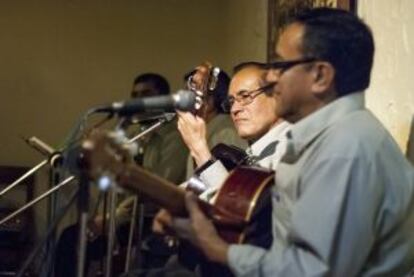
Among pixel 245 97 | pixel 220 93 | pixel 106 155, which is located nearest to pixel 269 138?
pixel 245 97

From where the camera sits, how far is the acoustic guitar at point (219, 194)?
1438 mm

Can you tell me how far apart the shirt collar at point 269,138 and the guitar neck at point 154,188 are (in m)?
0.81

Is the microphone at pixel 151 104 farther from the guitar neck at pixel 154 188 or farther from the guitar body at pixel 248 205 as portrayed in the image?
the guitar body at pixel 248 205

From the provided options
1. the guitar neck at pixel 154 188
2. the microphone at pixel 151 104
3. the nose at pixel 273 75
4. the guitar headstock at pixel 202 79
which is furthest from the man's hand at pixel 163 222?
the guitar headstock at pixel 202 79

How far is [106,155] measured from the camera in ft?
4.72

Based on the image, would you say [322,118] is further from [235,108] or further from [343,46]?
[235,108]

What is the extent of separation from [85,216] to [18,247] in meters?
2.96

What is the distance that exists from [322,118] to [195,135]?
1.02 metres

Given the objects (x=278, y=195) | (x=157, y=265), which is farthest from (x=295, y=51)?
(x=157, y=265)

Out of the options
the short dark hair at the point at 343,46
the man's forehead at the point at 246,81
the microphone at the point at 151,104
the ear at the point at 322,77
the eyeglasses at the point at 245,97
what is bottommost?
the eyeglasses at the point at 245,97

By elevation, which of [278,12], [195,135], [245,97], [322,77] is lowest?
[195,135]

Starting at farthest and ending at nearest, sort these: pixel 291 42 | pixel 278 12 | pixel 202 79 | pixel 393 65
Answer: pixel 278 12 → pixel 202 79 → pixel 393 65 → pixel 291 42

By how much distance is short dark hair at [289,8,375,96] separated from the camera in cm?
168

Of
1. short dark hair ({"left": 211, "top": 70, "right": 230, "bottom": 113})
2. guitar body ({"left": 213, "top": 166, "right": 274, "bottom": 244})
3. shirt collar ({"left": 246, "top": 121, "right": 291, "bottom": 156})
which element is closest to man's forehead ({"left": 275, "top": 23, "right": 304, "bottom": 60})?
guitar body ({"left": 213, "top": 166, "right": 274, "bottom": 244})
